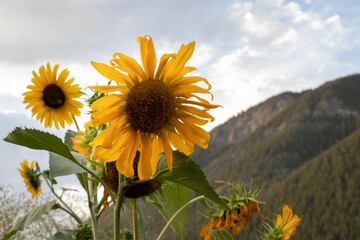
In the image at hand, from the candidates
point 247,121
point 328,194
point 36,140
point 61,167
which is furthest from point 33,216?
point 247,121

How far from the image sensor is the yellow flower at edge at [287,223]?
1.20 metres

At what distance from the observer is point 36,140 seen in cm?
73

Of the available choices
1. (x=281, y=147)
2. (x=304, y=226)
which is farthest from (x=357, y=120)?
(x=304, y=226)

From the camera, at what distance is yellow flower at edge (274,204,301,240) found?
3.94ft

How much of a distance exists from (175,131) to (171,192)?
216 millimetres

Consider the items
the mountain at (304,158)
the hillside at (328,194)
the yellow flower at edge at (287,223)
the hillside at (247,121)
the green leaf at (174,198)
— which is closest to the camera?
the green leaf at (174,198)

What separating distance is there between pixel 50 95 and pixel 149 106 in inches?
64.3

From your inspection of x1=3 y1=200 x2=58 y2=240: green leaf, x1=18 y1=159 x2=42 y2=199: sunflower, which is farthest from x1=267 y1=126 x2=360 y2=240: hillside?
x1=3 y1=200 x2=58 y2=240: green leaf

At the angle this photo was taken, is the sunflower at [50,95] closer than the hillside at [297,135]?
Yes

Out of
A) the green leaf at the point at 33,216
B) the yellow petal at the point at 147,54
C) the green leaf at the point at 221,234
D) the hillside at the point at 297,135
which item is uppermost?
the hillside at the point at 297,135

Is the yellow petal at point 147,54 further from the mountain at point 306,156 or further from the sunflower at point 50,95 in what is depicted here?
the mountain at point 306,156

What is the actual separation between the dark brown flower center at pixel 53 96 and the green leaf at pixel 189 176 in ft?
5.44

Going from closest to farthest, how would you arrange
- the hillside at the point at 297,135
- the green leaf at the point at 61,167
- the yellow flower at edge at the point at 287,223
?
the green leaf at the point at 61,167 → the yellow flower at edge at the point at 287,223 → the hillside at the point at 297,135

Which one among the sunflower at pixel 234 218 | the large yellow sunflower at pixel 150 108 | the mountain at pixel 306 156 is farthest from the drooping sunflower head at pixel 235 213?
the mountain at pixel 306 156
